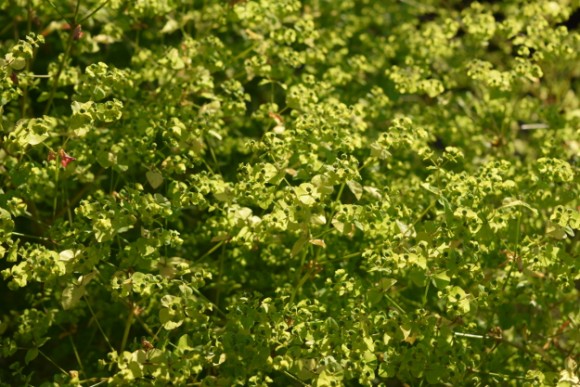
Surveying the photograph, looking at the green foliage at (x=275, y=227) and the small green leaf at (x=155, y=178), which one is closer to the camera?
the green foliage at (x=275, y=227)

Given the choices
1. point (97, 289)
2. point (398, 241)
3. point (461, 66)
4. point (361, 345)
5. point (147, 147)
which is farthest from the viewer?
point (461, 66)

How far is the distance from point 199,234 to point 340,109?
0.61 meters

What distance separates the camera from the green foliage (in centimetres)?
203

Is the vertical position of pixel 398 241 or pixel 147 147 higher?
pixel 147 147

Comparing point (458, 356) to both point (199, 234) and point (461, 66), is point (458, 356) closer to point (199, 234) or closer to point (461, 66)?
point (199, 234)

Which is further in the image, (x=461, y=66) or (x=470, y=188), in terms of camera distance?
(x=461, y=66)

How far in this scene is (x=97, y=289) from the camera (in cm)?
256

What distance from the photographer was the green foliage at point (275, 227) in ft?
6.67

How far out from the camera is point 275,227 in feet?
6.73

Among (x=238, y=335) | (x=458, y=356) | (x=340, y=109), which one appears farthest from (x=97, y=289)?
(x=458, y=356)

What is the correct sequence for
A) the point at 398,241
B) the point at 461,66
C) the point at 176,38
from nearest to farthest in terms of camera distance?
the point at 398,241 < the point at 461,66 < the point at 176,38

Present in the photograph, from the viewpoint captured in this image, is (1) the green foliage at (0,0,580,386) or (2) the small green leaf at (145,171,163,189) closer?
(1) the green foliage at (0,0,580,386)

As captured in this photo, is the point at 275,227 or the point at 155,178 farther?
the point at 155,178

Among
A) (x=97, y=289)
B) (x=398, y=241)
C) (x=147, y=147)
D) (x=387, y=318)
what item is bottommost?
(x=97, y=289)
